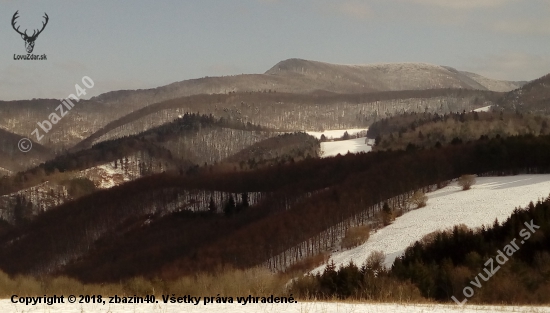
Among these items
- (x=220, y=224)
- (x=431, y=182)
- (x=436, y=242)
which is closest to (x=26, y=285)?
(x=436, y=242)

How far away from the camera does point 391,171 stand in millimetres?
103125

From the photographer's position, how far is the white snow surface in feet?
184

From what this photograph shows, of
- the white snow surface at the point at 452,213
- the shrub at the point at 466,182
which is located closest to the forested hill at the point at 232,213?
the shrub at the point at 466,182

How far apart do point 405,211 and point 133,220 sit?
93.9m

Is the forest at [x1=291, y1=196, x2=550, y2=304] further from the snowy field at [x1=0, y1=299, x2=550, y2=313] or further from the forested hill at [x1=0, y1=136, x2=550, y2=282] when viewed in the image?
the forested hill at [x1=0, y1=136, x2=550, y2=282]

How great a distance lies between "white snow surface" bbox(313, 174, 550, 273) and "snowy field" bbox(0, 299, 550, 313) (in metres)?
30.1

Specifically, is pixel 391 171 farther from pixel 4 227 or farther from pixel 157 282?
pixel 4 227

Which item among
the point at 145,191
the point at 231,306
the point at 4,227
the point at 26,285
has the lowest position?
Answer: the point at 4,227

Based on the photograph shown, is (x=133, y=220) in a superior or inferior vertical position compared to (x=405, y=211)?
inferior

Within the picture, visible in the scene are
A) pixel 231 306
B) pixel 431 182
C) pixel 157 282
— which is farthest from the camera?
pixel 431 182

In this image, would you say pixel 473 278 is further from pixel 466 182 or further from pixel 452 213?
pixel 466 182

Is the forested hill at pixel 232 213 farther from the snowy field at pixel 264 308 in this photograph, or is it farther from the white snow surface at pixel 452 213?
the snowy field at pixel 264 308

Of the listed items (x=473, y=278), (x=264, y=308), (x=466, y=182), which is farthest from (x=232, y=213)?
(x=264, y=308)

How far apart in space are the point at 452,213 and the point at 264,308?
47.5 m
